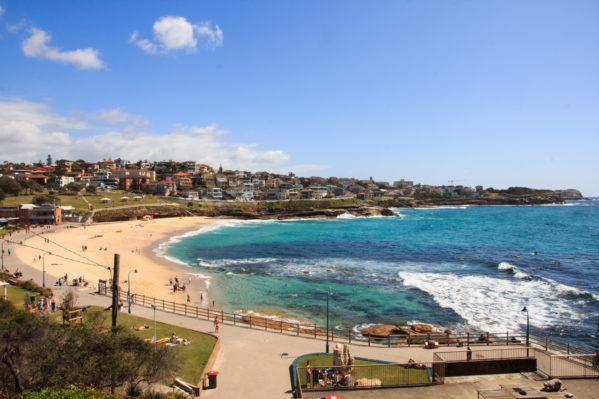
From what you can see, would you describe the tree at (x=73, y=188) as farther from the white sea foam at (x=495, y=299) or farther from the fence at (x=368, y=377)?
the fence at (x=368, y=377)

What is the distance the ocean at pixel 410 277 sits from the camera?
26438 mm

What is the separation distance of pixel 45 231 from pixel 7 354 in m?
58.3

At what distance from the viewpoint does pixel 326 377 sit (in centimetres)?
1380

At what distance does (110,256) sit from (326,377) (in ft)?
136

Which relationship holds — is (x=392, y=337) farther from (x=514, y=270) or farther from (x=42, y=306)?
(x=514, y=270)

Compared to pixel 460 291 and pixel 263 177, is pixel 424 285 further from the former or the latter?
pixel 263 177

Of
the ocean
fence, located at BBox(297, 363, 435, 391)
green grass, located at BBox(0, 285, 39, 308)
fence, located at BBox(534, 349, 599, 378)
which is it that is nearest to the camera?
fence, located at BBox(297, 363, 435, 391)

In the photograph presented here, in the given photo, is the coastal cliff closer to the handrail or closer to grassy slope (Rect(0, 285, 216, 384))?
grassy slope (Rect(0, 285, 216, 384))

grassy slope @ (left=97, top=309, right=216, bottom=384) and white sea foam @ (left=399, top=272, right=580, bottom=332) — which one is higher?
grassy slope @ (left=97, top=309, right=216, bottom=384)

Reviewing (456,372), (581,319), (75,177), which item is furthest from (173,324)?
(75,177)

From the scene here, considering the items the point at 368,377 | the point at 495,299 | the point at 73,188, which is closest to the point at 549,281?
the point at 495,299

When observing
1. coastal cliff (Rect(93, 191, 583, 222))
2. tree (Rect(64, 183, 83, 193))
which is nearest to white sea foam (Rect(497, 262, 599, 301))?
coastal cliff (Rect(93, 191, 583, 222))

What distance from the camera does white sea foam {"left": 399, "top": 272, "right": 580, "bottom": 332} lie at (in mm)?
25706

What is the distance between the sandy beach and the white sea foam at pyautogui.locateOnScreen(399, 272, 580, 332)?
2142 centimetres
